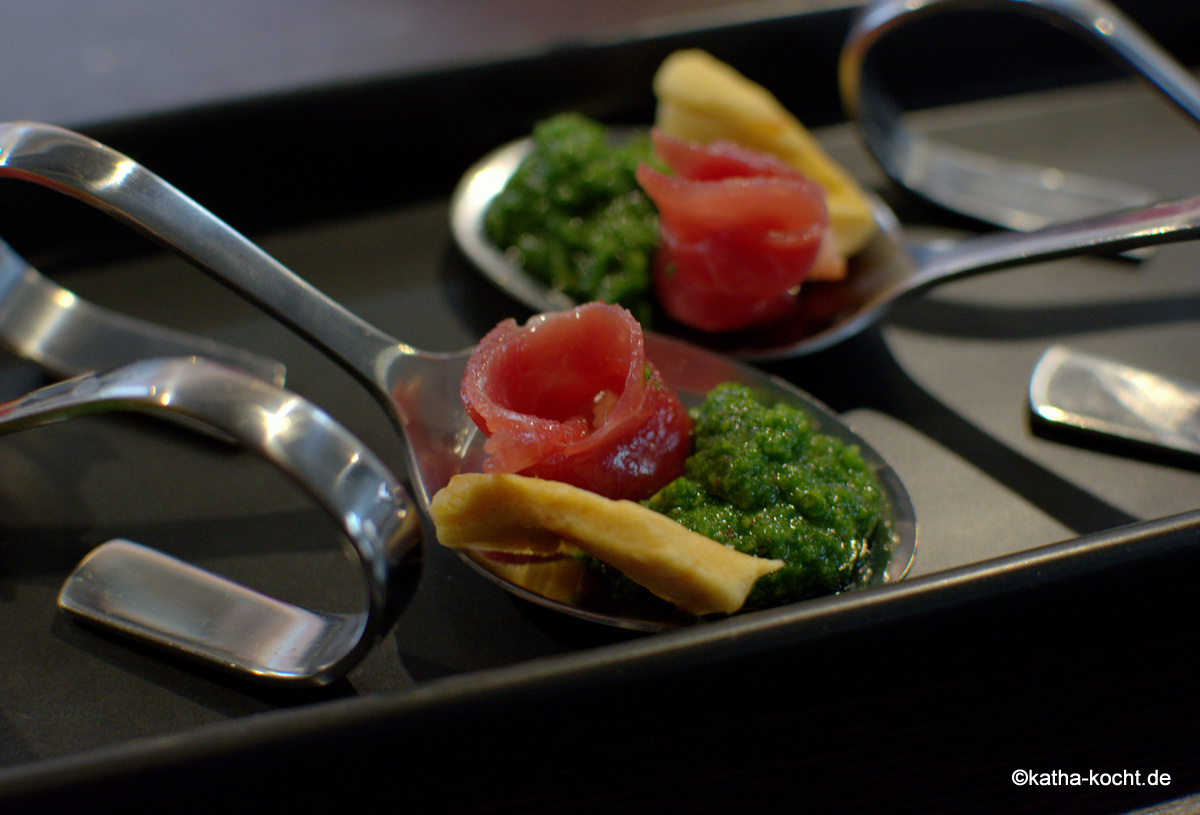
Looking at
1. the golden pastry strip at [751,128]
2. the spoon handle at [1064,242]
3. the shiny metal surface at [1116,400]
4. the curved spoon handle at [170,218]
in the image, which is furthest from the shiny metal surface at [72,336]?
the shiny metal surface at [1116,400]

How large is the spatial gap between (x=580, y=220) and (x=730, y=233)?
26cm

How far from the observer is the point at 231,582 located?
928mm

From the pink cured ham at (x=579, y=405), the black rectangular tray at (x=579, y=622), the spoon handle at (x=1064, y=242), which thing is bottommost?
the black rectangular tray at (x=579, y=622)

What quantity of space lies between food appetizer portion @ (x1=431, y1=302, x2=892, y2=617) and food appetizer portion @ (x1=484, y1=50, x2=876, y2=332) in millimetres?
286

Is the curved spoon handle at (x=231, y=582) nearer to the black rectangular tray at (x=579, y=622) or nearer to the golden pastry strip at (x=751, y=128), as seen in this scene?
the black rectangular tray at (x=579, y=622)

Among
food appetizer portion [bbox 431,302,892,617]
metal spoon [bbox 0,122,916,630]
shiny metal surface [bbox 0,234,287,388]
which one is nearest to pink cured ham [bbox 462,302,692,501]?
food appetizer portion [bbox 431,302,892,617]

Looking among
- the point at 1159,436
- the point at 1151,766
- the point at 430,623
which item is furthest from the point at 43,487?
the point at 1159,436

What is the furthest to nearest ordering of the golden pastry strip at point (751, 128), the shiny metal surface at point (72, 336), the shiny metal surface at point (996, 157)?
the shiny metal surface at point (996, 157)
the golden pastry strip at point (751, 128)
the shiny metal surface at point (72, 336)

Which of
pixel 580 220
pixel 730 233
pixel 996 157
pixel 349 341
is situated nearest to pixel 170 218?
pixel 349 341

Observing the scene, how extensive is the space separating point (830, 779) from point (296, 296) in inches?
30.1

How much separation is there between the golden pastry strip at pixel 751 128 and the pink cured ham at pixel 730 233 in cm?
12

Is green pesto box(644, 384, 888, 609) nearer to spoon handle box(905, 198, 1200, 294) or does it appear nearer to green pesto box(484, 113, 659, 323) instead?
green pesto box(484, 113, 659, 323)

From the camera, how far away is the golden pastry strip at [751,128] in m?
1.28

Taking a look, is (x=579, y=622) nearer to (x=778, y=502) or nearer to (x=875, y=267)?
(x=778, y=502)
